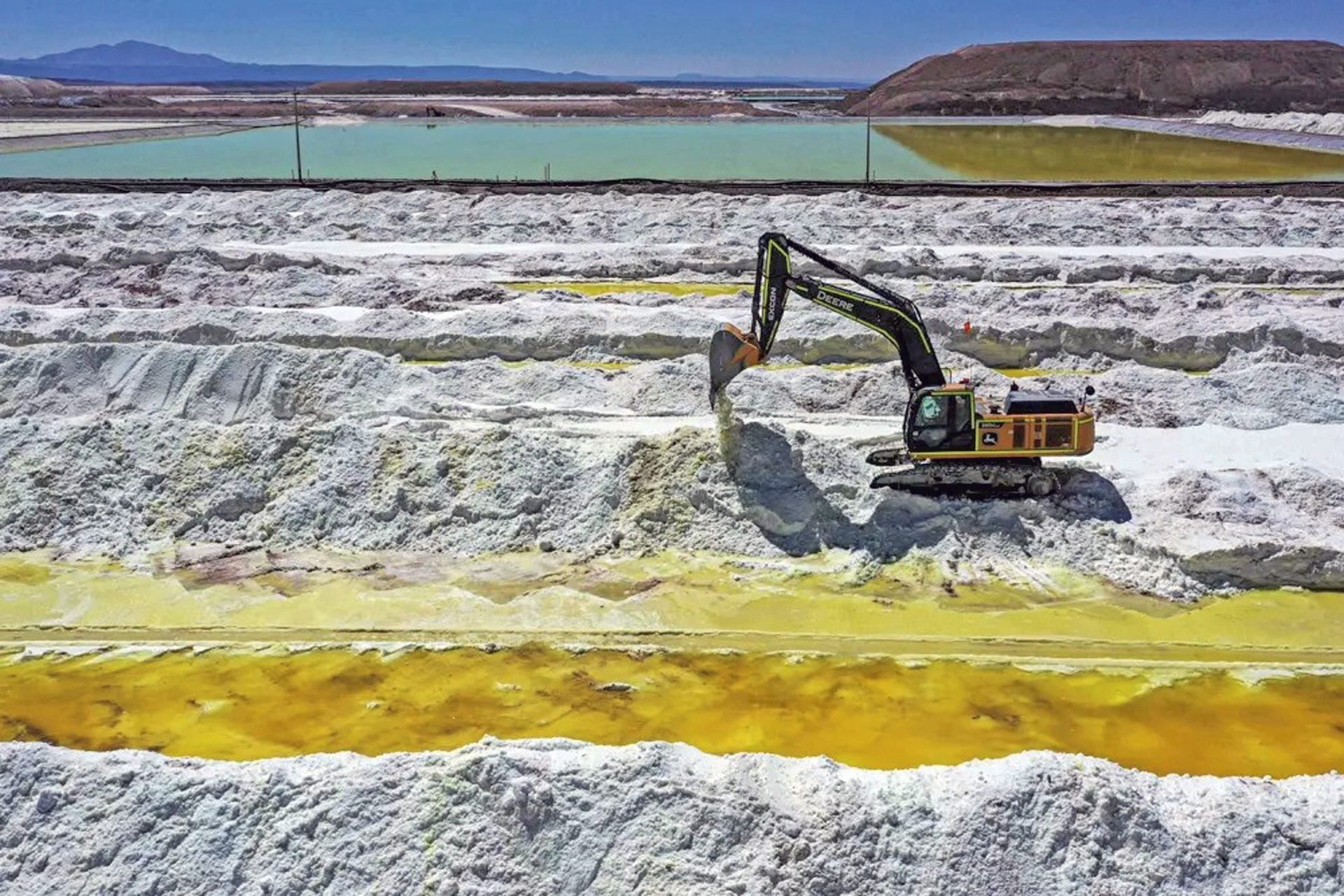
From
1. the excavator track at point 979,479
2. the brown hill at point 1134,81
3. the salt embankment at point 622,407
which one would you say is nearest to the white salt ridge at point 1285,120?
the brown hill at point 1134,81

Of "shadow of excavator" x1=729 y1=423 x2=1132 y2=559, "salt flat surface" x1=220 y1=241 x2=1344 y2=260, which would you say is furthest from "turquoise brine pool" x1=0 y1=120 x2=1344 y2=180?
"shadow of excavator" x1=729 y1=423 x2=1132 y2=559

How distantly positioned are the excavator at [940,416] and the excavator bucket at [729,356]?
0.02 metres

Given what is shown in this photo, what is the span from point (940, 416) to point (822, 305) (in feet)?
4.54

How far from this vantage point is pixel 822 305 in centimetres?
962

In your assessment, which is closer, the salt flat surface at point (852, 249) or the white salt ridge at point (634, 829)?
the white salt ridge at point (634, 829)

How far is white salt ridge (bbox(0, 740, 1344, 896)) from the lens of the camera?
532 cm

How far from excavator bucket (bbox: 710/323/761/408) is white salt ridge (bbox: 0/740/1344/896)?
15.7ft

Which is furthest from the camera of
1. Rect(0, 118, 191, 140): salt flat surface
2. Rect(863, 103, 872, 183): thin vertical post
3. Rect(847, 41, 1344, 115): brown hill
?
Rect(847, 41, 1344, 115): brown hill

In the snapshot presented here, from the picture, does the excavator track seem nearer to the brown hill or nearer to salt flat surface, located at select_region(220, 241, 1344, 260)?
salt flat surface, located at select_region(220, 241, 1344, 260)

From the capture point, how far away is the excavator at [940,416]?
950 cm

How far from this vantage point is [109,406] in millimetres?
11656

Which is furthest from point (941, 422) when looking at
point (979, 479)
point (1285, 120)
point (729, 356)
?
point (1285, 120)

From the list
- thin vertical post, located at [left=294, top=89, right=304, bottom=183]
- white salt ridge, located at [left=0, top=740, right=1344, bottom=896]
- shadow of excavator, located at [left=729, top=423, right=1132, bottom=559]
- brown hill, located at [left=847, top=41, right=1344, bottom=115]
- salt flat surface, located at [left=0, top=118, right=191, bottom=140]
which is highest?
brown hill, located at [left=847, top=41, right=1344, bottom=115]

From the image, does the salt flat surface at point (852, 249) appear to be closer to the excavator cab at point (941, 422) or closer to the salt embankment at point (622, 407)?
the salt embankment at point (622, 407)
